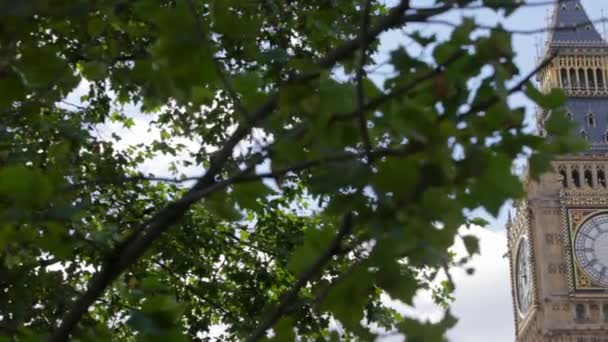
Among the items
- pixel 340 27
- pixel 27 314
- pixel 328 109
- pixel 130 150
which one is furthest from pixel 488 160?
pixel 130 150

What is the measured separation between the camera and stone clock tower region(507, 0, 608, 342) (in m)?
50.6

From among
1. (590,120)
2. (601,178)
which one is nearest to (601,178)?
(601,178)

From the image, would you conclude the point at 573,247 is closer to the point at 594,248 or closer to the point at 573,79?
the point at 594,248

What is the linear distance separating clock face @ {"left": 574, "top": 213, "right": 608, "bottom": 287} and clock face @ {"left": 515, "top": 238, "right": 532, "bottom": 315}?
365 centimetres

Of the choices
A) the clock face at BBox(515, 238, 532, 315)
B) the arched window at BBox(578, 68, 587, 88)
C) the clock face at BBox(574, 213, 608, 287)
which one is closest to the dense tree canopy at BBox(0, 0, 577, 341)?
the clock face at BBox(574, 213, 608, 287)

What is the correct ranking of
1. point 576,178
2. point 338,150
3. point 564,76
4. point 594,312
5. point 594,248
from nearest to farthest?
point 338,150 < point 594,248 < point 594,312 < point 576,178 < point 564,76

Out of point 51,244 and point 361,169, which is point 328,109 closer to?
point 361,169

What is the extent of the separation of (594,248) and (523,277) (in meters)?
6.68

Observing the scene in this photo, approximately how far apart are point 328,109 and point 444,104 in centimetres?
30

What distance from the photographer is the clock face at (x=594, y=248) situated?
4962cm

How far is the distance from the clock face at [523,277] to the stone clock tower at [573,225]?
0.17ft

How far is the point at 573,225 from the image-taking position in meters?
51.7

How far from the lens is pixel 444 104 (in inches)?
104

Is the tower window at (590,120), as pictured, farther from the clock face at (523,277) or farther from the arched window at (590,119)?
the clock face at (523,277)
